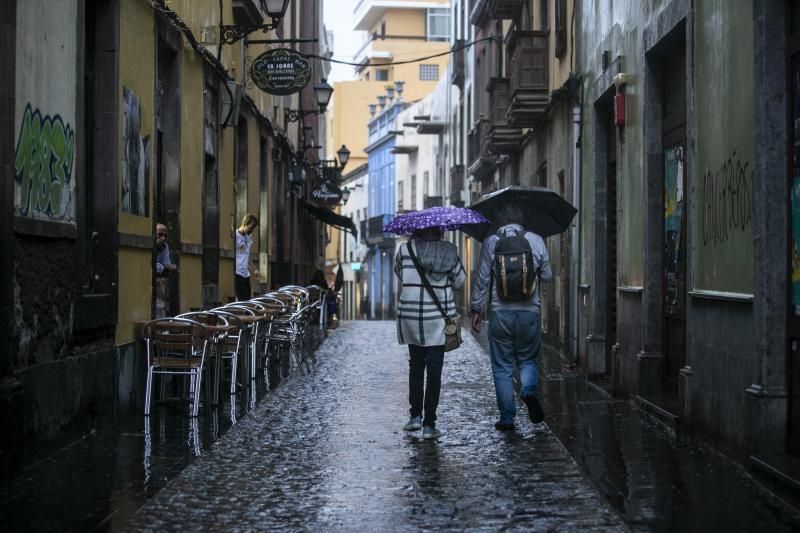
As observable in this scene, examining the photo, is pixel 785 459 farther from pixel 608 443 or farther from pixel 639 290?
pixel 639 290

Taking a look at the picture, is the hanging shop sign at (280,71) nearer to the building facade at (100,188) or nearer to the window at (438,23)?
the building facade at (100,188)

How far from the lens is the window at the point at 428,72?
70.8 m

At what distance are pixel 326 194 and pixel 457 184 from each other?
6.05 meters

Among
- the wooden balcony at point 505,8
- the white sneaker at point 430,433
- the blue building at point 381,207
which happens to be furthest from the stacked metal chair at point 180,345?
the blue building at point 381,207

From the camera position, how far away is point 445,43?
72938 mm

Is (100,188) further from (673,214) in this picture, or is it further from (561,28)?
(561,28)

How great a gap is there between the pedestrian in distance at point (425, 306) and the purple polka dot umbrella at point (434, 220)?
8 cm

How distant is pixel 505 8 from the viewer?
25.0m

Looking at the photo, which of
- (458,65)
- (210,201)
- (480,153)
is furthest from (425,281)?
(458,65)

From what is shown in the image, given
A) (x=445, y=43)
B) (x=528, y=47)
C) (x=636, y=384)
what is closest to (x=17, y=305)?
(x=636, y=384)

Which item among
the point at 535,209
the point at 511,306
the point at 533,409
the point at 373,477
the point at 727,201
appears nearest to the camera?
the point at 373,477

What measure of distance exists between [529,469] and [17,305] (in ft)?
11.3

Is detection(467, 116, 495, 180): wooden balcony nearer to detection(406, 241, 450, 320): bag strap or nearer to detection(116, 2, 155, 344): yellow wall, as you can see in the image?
detection(116, 2, 155, 344): yellow wall

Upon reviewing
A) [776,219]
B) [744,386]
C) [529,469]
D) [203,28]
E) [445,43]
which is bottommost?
[529,469]
